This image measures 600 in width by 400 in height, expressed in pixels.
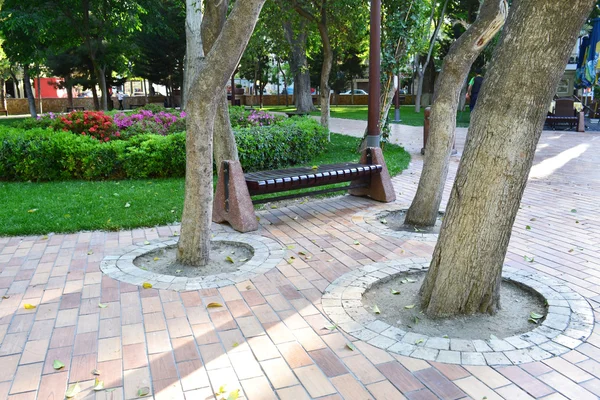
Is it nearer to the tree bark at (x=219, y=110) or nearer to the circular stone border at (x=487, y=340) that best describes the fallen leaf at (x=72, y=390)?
the circular stone border at (x=487, y=340)

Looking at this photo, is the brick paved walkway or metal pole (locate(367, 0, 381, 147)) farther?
metal pole (locate(367, 0, 381, 147))

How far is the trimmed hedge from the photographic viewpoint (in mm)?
8586

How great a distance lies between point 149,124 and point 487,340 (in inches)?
369

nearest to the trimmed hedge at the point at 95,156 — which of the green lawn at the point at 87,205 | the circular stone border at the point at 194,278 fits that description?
the green lawn at the point at 87,205

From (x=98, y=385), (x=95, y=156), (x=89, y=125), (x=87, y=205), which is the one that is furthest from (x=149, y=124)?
(x=98, y=385)

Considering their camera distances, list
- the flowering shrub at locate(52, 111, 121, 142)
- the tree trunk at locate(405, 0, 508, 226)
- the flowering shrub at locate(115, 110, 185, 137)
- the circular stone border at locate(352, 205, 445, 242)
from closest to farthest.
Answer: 1. the tree trunk at locate(405, 0, 508, 226)
2. the circular stone border at locate(352, 205, 445, 242)
3. the flowering shrub at locate(52, 111, 121, 142)
4. the flowering shrub at locate(115, 110, 185, 137)

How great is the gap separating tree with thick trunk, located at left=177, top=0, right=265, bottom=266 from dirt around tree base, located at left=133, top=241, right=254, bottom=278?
97mm

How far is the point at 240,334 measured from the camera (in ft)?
11.0

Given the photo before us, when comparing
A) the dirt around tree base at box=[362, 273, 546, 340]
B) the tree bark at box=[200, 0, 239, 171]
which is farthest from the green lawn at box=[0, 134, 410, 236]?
the dirt around tree base at box=[362, 273, 546, 340]

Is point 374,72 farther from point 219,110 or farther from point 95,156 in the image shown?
point 95,156

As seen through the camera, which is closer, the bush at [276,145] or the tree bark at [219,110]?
the tree bark at [219,110]

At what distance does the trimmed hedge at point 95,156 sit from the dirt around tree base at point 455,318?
17.1 ft

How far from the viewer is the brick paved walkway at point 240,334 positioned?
2.74 metres

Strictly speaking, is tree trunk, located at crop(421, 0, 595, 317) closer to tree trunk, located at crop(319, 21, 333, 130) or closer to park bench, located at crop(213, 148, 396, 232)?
park bench, located at crop(213, 148, 396, 232)
